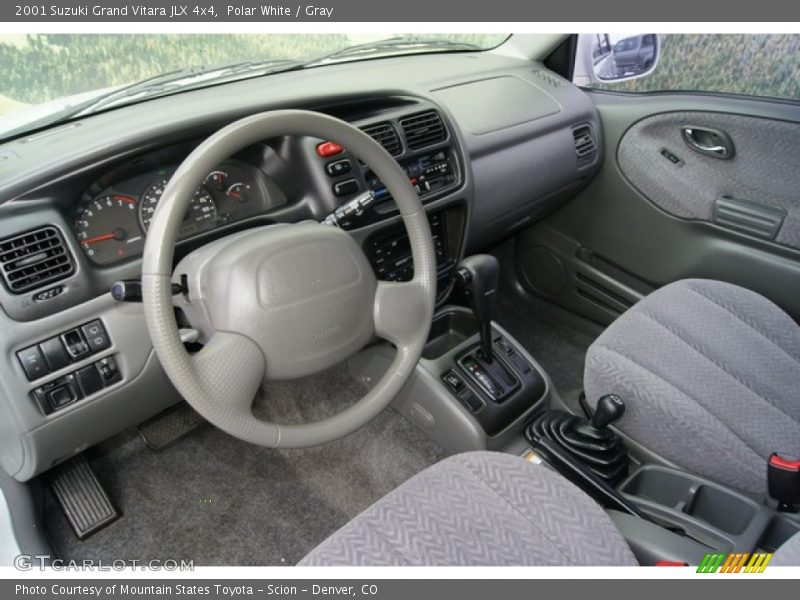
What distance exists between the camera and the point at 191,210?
1.32m

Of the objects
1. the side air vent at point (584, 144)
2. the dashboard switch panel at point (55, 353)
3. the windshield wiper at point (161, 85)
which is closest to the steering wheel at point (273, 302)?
the dashboard switch panel at point (55, 353)

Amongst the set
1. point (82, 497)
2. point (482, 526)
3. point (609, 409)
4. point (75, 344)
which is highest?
point (75, 344)

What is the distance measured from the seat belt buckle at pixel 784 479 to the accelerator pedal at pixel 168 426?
4.72 feet

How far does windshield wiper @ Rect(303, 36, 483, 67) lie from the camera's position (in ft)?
6.07

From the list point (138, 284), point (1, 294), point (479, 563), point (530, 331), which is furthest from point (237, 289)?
point (530, 331)

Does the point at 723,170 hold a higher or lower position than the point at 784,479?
higher

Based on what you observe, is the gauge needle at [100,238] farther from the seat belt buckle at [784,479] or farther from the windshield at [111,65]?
the seat belt buckle at [784,479]

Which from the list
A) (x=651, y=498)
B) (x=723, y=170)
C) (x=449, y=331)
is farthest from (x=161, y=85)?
(x=723, y=170)

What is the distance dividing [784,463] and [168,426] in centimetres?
153

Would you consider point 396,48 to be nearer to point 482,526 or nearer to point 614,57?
point 614,57

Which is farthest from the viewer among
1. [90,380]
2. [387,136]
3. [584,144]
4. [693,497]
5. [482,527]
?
[584,144]

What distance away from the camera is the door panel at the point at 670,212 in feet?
5.96

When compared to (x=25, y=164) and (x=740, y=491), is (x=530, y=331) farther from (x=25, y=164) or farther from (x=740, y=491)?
(x=25, y=164)

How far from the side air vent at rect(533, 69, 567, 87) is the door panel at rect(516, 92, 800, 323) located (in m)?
0.15
